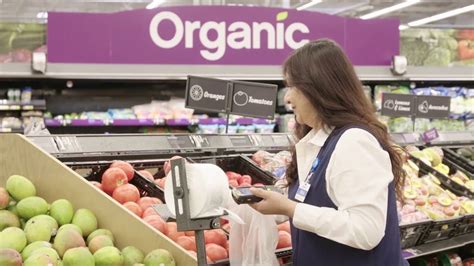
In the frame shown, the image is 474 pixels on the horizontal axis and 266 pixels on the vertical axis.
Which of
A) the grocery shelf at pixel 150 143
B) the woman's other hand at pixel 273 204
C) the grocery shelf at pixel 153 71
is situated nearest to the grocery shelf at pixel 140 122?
the grocery shelf at pixel 153 71

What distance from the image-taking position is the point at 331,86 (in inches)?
68.2

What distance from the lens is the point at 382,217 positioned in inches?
64.7

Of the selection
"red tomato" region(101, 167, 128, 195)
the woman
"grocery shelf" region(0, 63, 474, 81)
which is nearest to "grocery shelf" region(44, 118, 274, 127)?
"grocery shelf" region(0, 63, 474, 81)

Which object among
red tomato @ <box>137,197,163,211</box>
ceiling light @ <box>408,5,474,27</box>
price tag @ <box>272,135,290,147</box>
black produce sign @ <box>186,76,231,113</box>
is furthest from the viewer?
ceiling light @ <box>408,5,474,27</box>

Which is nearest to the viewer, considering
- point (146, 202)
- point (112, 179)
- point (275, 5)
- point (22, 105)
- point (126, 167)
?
point (146, 202)

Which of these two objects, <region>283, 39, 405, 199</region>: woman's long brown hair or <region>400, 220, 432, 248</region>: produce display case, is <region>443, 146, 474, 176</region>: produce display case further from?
<region>283, 39, 405, 199</region>: woman's long brown hair

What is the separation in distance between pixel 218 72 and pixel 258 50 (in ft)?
1.65

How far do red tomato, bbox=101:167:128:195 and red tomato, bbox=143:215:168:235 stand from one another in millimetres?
429

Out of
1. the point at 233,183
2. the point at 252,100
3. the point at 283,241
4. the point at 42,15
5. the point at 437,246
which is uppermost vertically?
the point at 42,15

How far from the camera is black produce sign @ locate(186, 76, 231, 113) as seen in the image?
3.56m

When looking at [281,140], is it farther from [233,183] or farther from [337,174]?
[337,174]

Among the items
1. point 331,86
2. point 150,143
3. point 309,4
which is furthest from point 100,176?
point 309,4

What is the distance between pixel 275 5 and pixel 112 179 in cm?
600

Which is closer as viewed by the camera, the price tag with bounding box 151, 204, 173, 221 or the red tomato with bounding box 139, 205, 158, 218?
the price tag with bounding box 151, 204, 173, 221
